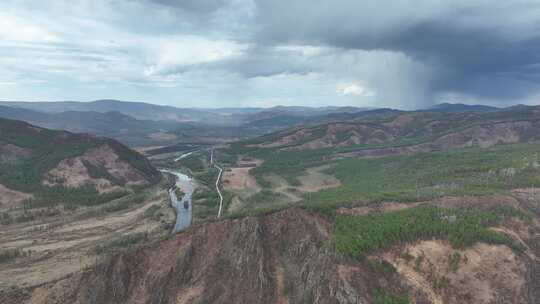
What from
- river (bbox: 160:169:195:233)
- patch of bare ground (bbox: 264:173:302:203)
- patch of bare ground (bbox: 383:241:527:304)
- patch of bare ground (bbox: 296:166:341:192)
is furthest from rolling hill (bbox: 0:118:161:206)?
patch of bare ground (bbox: 383:241:527:304)

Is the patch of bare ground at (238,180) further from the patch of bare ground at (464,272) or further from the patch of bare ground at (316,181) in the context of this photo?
the patch of bare ground at (464,272)

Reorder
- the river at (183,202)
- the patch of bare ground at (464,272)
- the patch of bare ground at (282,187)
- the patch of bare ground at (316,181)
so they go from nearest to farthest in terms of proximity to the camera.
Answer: the patch of bare ground at (464,272), the river at (183,202), the patch of bare ground at (282,187), the patch of bare ground at (316,181)

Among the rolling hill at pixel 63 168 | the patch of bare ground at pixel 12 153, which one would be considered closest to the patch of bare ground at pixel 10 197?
the rolling hill at pixel 63 168

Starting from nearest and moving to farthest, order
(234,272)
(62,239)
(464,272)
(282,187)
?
1. (464,272)
2. (234,272)
3. (62,239)
4. (282,187)

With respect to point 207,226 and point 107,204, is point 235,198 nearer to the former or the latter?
point 107,204

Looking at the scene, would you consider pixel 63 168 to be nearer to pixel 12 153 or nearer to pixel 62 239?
pixel 12 153

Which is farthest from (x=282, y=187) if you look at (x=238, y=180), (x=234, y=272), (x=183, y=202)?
(x=234, y=272)
